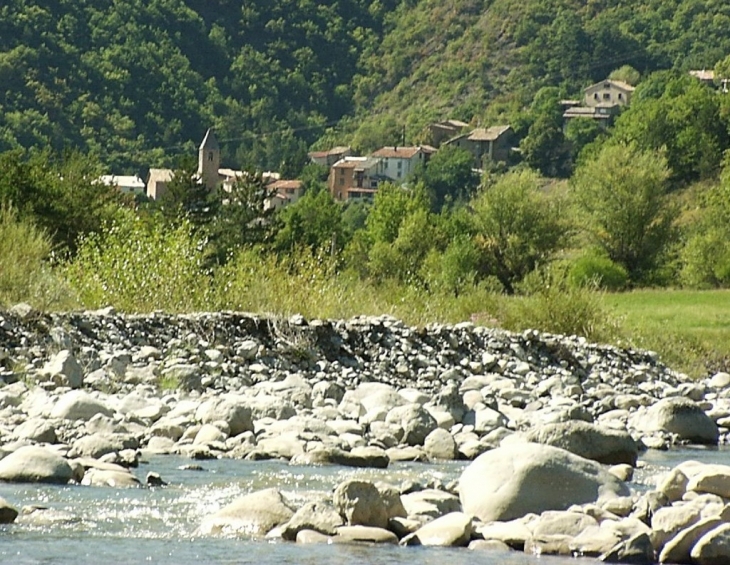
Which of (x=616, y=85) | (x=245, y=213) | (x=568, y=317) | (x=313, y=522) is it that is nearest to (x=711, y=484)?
(x=313, y=522)

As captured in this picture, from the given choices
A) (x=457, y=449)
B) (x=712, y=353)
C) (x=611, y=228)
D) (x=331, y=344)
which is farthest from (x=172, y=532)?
(x=611, y=228)

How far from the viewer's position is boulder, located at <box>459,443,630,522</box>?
371 inches

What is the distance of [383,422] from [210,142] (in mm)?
103678

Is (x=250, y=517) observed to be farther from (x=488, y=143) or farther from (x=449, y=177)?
(x=488, y=143)

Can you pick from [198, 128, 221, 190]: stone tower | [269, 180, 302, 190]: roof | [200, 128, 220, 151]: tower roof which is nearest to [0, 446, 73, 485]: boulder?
[198, 128, 221, 190]: stone tower

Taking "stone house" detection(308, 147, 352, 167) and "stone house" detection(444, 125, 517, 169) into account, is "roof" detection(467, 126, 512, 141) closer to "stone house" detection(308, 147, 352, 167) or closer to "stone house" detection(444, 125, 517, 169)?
"stone house" detection(444, 125, 517, 169)

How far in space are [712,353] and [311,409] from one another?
15.1m

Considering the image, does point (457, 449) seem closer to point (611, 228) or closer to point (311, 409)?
point (311, 409)

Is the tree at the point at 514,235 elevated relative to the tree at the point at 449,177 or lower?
elevated

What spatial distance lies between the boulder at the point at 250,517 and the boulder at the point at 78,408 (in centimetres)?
410

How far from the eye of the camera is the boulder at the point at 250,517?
900 cm

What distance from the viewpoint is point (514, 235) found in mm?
55031

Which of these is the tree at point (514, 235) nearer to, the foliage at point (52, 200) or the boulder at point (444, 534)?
the foliage at point (52, 200)

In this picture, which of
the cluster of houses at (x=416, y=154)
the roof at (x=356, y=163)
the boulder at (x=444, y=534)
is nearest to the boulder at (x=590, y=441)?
the boulder at (x=444, y=534)
